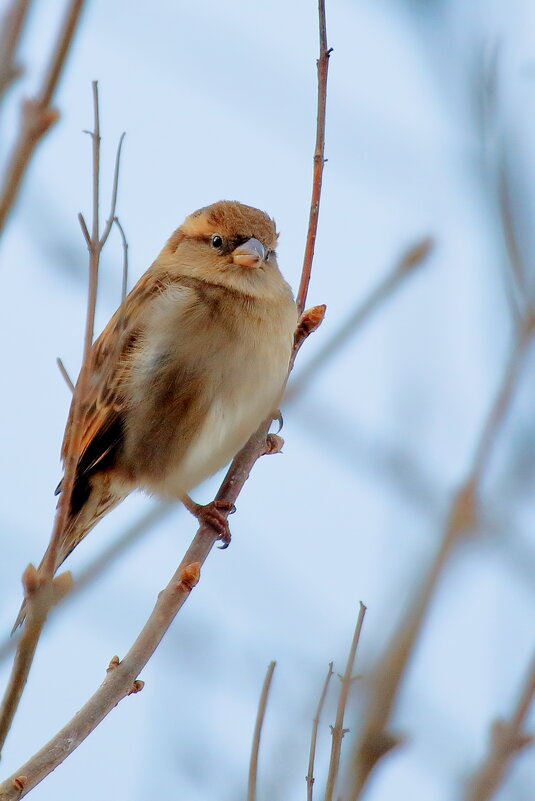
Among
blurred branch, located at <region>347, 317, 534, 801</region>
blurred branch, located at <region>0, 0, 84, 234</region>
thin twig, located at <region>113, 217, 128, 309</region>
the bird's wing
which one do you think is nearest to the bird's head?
the bird's wing

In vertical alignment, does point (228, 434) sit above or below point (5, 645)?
above

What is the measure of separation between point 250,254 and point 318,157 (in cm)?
174

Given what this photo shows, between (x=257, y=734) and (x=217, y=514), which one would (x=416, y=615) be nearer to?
(x=257, y=734)

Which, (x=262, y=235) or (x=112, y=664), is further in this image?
(x=262, y=235)

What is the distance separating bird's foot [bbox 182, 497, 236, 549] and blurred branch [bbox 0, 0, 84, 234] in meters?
2.70

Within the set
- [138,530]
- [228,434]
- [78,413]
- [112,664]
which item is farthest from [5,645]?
[228,434]

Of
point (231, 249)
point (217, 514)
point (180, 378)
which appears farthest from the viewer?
point (231, 249)

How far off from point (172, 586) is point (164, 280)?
262cm

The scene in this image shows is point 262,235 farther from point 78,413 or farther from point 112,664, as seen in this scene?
point 78,413

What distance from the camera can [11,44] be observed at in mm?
1676

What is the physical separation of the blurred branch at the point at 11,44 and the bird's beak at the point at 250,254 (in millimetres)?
3747

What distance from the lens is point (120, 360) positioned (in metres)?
5.24

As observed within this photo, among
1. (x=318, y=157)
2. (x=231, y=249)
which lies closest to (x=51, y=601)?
(x=318, y=157)

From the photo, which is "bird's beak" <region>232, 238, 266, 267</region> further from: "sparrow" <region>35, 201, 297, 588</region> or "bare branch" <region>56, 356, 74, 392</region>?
"bare branch" <region>56, 356, 74, 392</region>
